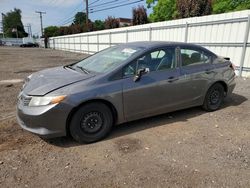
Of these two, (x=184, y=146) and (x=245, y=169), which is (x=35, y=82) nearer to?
(x=184, y=146)

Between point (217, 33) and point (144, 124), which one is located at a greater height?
point (217, 33)

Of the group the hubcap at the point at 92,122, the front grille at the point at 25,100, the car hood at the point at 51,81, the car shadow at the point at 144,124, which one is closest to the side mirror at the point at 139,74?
the car hood at the point at 51,81

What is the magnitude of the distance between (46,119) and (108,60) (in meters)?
1.64

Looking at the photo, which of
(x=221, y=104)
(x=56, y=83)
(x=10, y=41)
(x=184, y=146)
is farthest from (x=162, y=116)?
(x=10, y=41)

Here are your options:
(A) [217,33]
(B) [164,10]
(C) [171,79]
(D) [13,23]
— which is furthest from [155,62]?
(D) [13,23]

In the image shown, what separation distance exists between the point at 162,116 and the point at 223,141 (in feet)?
4.49

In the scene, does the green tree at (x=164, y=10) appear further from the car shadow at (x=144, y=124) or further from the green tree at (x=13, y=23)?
the green tree at (x=13, y=23)

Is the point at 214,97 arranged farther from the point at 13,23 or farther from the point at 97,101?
the point at 13,23

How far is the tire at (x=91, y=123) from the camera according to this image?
3.50 m

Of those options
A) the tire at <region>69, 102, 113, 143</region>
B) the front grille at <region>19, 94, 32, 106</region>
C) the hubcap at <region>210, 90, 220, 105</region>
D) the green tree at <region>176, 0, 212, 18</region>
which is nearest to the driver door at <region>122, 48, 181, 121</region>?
the tire at <region>69, 102, 113, 143</region>

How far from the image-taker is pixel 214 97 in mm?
5113

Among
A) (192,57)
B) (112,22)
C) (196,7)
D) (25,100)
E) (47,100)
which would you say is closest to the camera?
(47,100)

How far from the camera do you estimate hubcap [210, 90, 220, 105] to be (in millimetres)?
5070

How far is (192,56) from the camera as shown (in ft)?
15.4
